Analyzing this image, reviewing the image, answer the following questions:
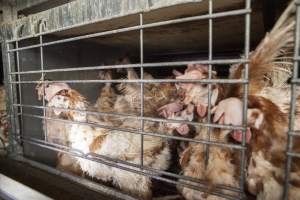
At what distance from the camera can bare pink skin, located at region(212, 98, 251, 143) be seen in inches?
34.0

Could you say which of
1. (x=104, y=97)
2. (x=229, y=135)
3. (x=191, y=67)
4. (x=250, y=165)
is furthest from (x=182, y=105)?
(x=104, y=97)

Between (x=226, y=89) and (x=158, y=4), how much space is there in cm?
50

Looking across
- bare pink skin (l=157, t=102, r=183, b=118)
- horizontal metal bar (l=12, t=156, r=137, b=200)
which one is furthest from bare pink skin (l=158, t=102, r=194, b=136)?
horizontal metal bar (l=12, t=156, r=137, b=200)

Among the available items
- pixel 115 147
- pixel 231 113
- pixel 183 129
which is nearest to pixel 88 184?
pixel 115 147

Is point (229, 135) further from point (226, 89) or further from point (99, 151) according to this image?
point (99, 151)

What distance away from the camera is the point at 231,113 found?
0.88 meters

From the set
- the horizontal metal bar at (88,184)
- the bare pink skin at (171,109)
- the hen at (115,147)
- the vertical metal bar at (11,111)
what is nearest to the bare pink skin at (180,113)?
the bare pink skin at (171,109)

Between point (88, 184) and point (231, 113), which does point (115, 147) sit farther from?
point (231, 113)

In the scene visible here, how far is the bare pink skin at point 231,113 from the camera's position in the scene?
86 centimetres

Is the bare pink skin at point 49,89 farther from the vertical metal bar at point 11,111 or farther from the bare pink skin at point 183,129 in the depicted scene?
the bare pink skin at point 183,129

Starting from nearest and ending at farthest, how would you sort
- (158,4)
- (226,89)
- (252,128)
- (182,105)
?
(158,4) < (252,128) < (226,89) < (182,105)

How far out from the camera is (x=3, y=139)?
2053mm

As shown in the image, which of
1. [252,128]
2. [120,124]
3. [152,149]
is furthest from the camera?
[120,124]

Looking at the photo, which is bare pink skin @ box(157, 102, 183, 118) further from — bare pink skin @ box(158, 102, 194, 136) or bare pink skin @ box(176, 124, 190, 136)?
bare pink skin @ box(176, 124, 190, 136)
